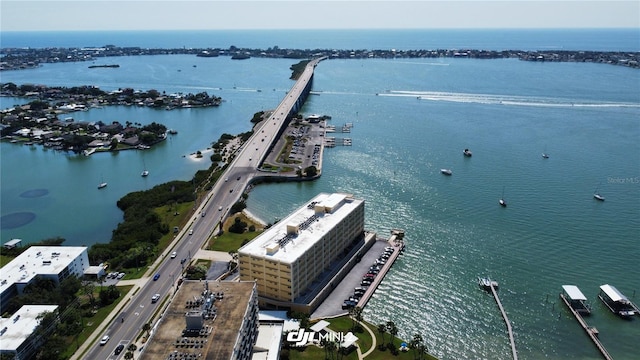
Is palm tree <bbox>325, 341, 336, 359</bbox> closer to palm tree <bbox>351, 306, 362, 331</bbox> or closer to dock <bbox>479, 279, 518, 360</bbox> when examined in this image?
palm tree <bbox>351, 306, 362, 331</bbox>

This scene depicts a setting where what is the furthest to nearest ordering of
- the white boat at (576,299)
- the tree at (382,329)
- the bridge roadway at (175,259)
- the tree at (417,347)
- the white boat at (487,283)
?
the white boat at (487,283) → the white boat at (576,299) → the bridge roadway at (175,259) → the tree at (382,329) → the tree at (417,347)

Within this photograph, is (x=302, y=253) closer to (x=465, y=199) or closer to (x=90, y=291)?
(x=90, y=291)

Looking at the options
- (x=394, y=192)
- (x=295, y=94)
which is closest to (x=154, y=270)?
(x=394, y=192)

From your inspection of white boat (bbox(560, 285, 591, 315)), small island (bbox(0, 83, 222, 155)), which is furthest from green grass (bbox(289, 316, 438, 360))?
small island (bbox(0, 83, 222, 155))

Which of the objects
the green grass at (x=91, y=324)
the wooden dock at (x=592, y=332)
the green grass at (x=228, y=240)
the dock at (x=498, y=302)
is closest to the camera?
the green grass at (x=91, y=324)

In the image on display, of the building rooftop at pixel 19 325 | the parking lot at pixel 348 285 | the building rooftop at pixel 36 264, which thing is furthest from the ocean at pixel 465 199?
the building rooftop at pixel 19 325

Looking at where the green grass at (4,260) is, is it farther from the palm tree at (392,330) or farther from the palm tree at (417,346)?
the palm tree at (417,346)

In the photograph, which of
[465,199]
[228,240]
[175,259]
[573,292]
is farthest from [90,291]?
[465,199]
